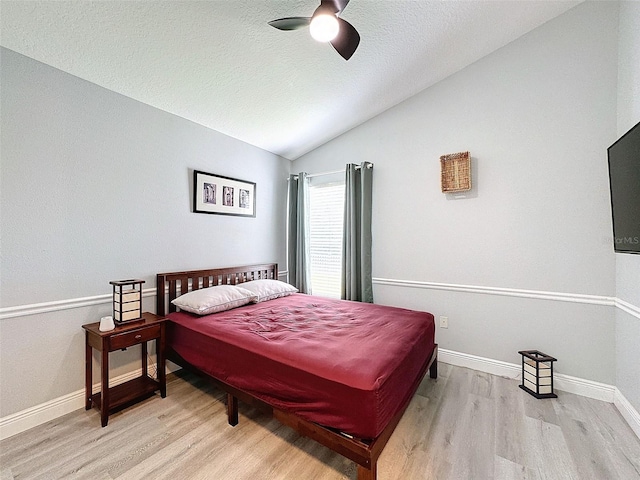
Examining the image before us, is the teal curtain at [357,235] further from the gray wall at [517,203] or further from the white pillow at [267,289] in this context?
the white pillow at [267,289]

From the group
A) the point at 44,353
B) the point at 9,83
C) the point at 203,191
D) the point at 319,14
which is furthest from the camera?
the point at 203,191

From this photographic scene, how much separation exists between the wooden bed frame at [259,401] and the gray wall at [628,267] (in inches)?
52.4

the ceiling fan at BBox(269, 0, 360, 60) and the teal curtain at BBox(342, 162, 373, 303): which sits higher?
the ceiling fan at BBox(269, 0, 360, 60)

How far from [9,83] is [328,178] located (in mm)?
3051

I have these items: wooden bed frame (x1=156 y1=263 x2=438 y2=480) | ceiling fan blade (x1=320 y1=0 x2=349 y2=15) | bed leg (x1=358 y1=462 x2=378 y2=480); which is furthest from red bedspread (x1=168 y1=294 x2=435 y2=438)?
ceiling fan blade (x1=320 y1=0 x2=349 y2=15)

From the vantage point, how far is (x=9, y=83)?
1.81 m

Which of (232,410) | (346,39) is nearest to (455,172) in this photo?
(346,39)

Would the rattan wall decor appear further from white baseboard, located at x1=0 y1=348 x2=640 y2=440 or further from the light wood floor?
the light wood floor

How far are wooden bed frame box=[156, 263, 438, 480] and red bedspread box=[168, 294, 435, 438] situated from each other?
52 mm

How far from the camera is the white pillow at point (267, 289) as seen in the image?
3029mm

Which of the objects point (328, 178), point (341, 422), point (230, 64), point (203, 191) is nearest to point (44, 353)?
point (203, 191)

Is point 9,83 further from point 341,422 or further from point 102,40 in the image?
point 341,422

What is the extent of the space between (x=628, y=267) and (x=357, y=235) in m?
2.36

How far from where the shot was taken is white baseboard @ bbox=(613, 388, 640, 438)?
72.3 inches
